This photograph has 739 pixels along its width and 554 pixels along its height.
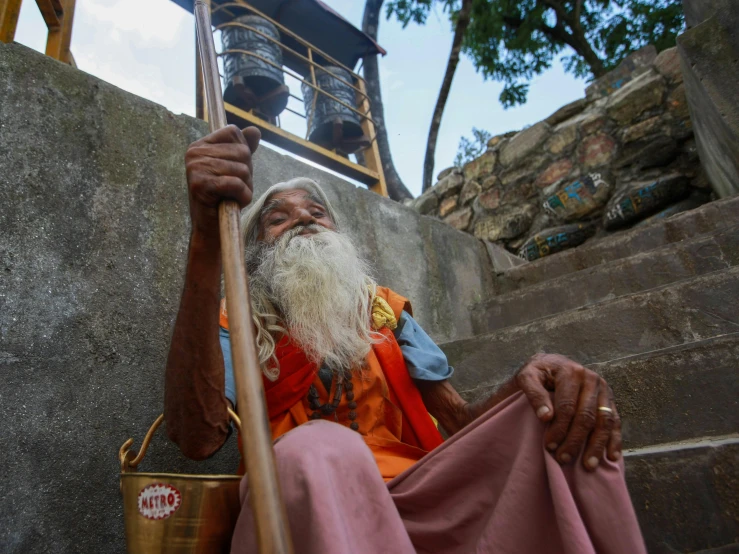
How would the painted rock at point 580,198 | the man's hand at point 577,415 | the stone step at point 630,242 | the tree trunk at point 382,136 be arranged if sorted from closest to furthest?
the man's hand at point 577,415 → the stone step at point 630,242 → the painted rock at point 580,198 → the tree trunk at point 382,136

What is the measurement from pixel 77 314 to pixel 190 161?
2.30 ft

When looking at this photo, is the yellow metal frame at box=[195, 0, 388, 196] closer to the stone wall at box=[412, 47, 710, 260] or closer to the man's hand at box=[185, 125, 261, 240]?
the stone wall at box=[412, 47, 710, 260]

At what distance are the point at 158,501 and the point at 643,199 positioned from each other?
3.84 metres

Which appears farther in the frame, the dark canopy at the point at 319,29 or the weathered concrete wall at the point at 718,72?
the dark canopy at the point at 319,29

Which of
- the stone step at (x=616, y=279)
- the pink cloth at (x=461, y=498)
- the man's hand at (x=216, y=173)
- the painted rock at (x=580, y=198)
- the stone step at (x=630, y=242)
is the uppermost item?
the painted rock at (x=580, y=198)

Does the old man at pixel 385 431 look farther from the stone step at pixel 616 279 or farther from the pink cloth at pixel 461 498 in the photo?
the stone step at pixel 616 279

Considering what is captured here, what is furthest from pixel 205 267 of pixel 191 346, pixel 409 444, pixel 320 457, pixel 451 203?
pixel 451 203

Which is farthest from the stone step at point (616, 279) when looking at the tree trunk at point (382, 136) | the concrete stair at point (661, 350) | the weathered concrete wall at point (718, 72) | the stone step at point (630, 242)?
the tree trunk at point (382, 136)

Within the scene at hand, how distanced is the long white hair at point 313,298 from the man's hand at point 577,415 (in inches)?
25.9

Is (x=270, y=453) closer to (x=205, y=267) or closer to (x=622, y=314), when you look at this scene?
(x=205, y=267)

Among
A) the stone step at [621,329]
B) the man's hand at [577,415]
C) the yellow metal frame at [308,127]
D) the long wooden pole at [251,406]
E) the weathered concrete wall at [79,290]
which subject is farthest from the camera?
A: the yellow metal frame at [308,127]

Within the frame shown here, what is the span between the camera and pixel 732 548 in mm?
1029

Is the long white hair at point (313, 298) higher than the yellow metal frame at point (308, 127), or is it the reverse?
the yellow metal frame at point (308, 127)

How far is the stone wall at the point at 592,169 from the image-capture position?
3.81 metres
